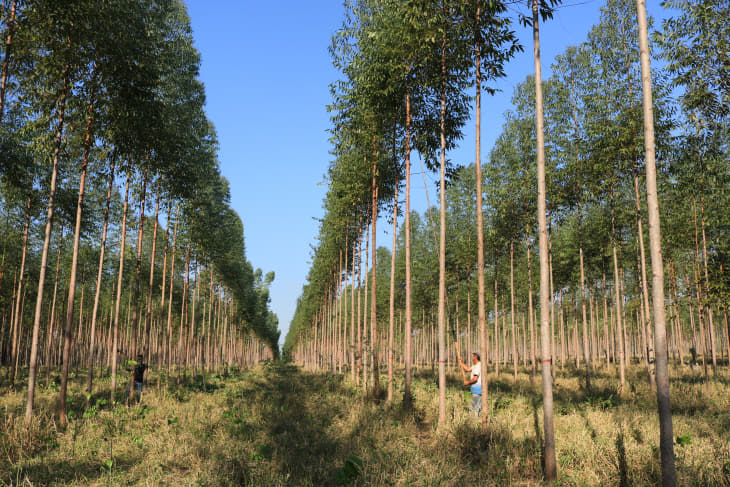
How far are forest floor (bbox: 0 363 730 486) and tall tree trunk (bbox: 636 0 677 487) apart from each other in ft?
4.56

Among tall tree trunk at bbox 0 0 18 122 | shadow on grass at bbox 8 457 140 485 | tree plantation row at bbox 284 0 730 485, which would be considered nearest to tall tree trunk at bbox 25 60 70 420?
tall tree trunk at bbox 0 0 18 122

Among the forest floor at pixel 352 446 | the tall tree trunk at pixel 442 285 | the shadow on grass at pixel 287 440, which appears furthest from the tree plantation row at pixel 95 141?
the tall tree trunk at pixel 442 285

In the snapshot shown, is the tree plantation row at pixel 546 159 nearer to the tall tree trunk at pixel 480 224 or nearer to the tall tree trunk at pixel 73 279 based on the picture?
the tall tree trunk at pixel 480 224

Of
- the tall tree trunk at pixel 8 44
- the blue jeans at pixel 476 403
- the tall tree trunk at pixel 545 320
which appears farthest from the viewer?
the blue jeans at pixel 476 403

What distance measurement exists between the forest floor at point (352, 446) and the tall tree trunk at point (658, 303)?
139cm

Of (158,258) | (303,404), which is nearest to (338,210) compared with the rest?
(303,404)

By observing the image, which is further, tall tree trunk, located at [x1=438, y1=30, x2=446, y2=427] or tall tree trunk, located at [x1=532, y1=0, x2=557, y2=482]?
tall tree trunk, located at [x1=438, y1=30, x2=446, y2=427]

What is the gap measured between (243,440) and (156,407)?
5854 mm

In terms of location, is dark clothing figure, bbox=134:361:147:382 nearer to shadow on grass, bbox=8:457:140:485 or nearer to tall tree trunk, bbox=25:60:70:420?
tall tree trunk, bbox=25:60:70:420

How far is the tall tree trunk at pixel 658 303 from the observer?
204 inches

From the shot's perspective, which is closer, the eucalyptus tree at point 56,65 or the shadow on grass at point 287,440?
the shadow on grass at point 287,440

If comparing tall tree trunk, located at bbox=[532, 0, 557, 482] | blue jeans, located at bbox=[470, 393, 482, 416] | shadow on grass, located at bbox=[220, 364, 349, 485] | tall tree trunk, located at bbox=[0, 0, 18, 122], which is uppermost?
tall tree trunk, located at bbox=[0, 0, 18, 122]

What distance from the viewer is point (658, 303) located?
18.3 ft

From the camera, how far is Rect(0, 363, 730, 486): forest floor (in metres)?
6.50
